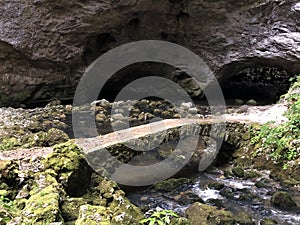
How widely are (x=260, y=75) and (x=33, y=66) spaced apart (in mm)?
9419

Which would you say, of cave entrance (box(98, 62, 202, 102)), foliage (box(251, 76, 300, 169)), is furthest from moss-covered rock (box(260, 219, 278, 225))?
cave entrance (box(98, 62, 202, 102))

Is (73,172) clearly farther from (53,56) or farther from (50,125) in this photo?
(53,56)

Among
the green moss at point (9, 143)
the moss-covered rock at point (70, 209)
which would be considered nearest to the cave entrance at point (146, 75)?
the green moss at point (9, 143)

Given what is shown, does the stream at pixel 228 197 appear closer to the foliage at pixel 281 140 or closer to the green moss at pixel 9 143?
the foliage at pixel 281 140

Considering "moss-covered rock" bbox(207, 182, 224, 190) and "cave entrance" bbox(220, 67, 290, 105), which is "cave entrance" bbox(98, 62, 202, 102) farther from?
"moss-covered rock" bbox(207, 182, 224, 190)

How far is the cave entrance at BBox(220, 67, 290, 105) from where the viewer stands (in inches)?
484

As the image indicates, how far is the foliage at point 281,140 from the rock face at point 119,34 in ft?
15.4

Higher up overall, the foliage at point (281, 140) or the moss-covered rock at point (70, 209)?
the foliage at point (281, 140)

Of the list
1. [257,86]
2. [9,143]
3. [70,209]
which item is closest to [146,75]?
[257,86]

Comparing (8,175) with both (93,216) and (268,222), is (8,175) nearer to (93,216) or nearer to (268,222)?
(93,216)

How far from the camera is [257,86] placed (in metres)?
14.2

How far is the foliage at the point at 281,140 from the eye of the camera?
→ 6.50 meters

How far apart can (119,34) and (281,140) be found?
691 cm

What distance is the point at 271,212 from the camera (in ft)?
16.9
